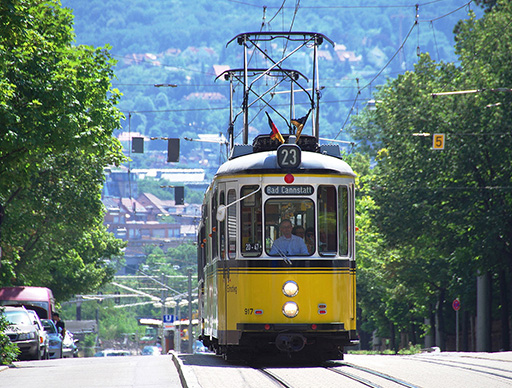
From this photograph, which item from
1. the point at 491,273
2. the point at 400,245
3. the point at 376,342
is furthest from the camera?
the point at 376,342

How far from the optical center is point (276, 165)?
15742 mm

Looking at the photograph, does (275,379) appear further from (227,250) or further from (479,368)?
(479,368)

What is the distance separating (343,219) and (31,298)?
25.5 meters

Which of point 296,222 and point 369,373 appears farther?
point 296,222

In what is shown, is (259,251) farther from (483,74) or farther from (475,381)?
(483,74)

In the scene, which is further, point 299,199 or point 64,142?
point 64,142

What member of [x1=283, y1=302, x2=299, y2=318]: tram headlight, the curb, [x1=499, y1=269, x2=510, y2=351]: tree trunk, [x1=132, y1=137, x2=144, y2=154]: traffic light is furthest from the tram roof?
[x1=132, y1=137, x2=144, y2=154]: traffic light

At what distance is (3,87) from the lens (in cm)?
1991

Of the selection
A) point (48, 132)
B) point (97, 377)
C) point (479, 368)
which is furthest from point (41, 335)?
point (479, 368)

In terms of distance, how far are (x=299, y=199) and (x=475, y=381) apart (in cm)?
411

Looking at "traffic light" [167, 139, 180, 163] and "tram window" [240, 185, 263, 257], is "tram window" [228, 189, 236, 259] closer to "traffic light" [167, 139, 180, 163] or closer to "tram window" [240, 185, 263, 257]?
"tram window" [240, 185, 263, 257]

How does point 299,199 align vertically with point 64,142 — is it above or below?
below

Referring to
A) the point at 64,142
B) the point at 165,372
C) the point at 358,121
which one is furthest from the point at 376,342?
the point at 165,372

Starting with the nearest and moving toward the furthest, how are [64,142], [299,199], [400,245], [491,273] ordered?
[299,199] < [64,142] < [491,273] < [400,245]
